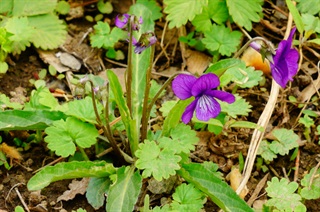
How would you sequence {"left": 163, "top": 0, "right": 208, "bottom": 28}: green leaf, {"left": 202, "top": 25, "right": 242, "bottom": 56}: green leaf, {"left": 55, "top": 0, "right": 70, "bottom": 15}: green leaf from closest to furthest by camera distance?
1. {"left": 163, "top": 0, "right": 208, "bottom": 28}: green leaf
2. {"left": 202, "top": 25, "right": 242, "bottom": 56}: green leaf
3. {"left": 55, "top": 0, "right": 70, "bottom": 15}: green leaf

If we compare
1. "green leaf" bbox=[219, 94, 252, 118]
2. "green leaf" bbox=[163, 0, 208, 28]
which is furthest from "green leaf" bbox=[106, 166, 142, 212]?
"green leaf" bbox=[163, 0, 208, 28]

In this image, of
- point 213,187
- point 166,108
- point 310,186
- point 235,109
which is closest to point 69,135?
point 166,108

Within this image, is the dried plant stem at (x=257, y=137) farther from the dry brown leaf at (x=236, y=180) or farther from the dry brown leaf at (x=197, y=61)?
the dry brown leaf at (x=197, y=61)

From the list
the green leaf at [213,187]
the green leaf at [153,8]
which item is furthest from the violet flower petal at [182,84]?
the green leaf at [153,8]

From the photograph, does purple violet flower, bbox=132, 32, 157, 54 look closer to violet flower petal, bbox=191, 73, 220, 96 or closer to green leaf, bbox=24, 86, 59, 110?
violet flower petal, bbox=191, 73, 220, 96

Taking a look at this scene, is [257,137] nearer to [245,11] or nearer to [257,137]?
[257,137]

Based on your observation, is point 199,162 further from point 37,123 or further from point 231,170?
point 37,123

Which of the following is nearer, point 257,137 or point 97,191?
point 97,191
